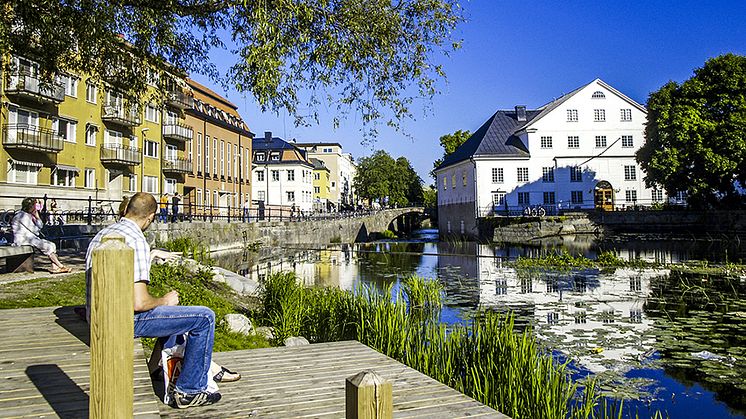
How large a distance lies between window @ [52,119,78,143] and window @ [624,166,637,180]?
43.2 m

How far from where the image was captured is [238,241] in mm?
31531

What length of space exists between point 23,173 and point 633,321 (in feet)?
102

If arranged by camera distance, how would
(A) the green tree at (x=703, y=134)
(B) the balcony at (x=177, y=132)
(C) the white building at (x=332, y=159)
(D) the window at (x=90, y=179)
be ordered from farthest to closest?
(C) the white building at (x=332, y=159), (B) the balcony at (x=177, y=132), (A) the green tree at (x=703, y=134), (D) the window at (x=90, y=179)

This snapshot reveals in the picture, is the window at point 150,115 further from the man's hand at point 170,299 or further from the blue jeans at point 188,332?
the blue jeans at point 188,332

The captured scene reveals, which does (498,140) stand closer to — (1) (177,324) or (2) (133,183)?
(2) (133,183)

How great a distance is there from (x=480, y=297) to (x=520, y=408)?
9.30 metres

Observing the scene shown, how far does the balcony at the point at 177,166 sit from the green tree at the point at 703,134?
115 ft

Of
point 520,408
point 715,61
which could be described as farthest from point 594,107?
point 520,408

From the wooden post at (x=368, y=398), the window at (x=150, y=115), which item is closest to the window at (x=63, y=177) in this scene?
the window at (x=150, y=115)

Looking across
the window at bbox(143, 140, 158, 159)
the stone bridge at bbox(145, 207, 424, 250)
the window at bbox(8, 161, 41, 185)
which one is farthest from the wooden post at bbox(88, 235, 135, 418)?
the window at bbox(143, 140, 158, 159)

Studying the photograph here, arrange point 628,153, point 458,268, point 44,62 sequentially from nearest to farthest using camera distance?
point 44,62 < point 458,268 < point 628,153

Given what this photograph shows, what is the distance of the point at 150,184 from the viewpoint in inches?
1674

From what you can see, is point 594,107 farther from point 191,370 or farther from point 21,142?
point 191,370

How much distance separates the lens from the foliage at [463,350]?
5137 mm
